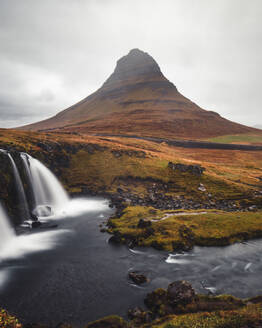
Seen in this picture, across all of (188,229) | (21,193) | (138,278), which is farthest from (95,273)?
(21,193)

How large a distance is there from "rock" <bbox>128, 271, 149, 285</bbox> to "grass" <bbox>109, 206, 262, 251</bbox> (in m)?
5.23

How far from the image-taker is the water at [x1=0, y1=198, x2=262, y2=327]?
1505 cm

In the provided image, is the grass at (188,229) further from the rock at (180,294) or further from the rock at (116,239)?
the rock at (180,294)

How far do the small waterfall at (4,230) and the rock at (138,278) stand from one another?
48.9 feet

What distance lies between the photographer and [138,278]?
17516 millimetres

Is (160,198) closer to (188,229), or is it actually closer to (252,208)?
(188,229)

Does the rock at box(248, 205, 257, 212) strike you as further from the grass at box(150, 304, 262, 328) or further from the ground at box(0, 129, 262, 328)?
the grass at box(150, 304, 262, 328)

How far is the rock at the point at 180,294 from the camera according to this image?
14.3 m

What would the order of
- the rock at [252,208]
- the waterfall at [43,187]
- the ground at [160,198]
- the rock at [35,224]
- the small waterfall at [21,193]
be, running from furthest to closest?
the waterfall at [43,187] < the rock at [252,208] < the small waterfall at [21,193] < the rock at [35,224] < the ground at [160,198]

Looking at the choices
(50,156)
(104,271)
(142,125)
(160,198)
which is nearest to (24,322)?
(104,271)

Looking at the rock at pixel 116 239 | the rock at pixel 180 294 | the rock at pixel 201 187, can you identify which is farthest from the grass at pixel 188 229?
the rock at pixel 201 187

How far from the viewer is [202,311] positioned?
525 inches

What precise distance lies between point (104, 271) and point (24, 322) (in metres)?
7.11

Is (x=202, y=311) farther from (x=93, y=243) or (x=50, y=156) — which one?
(x=50, y=156)
